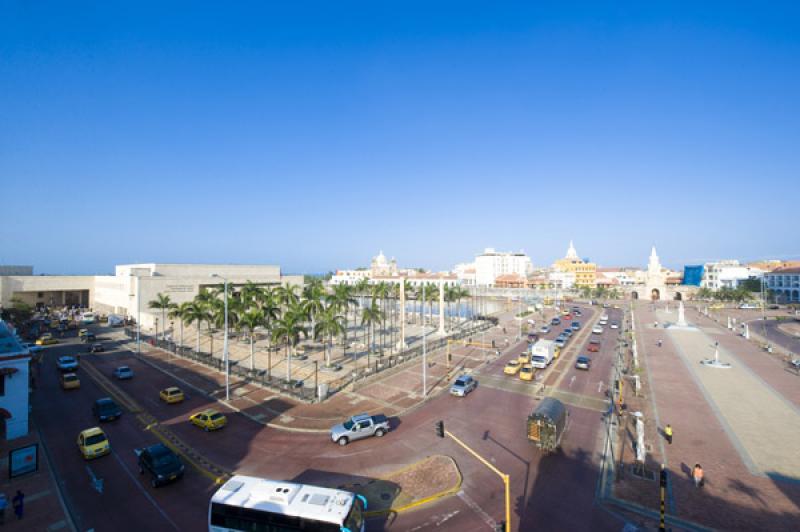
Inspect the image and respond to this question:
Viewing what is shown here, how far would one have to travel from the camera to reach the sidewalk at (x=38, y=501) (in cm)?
1711

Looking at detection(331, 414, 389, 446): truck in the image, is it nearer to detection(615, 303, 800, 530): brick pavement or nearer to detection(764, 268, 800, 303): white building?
detection(615, 303, 800, 530): brick pavement

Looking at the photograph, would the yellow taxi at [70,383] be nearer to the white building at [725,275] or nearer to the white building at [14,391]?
the white building at [14,391]

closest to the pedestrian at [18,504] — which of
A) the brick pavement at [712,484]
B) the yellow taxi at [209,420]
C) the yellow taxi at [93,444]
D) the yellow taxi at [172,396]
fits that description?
the yellow taxi at [93,444]

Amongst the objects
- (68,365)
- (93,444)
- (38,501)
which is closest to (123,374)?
(68,365)

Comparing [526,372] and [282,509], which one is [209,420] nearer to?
[282,509]

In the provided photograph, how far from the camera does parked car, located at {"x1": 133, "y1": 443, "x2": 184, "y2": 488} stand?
20.1 meters

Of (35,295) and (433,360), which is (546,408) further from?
(35,295)

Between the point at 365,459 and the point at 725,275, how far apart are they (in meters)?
208

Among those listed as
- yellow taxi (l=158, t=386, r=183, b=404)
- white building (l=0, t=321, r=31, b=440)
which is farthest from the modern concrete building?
white building (l=0, t=321, r=31, b=440)

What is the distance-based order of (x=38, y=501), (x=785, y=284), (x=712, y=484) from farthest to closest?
1. (x=785, y=284)
2. (x=712, y=484)
3. (x=38, y=501)

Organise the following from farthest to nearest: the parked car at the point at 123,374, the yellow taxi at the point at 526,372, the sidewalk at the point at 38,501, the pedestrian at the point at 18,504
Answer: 1. the parked car at the point at 123,374
2. the yellow taxi at the point at 526,372
3. the pedestrian at the point at 18,504
4. the sidewalk at the point at 38,501

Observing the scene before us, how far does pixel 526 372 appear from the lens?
135 ft

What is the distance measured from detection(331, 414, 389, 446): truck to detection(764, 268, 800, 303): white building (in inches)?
6975

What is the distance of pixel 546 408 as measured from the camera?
2459cm
